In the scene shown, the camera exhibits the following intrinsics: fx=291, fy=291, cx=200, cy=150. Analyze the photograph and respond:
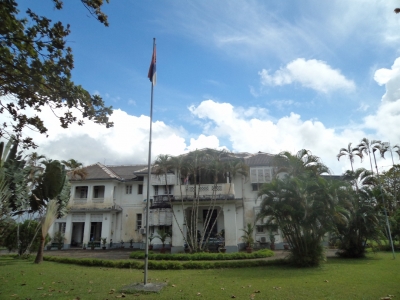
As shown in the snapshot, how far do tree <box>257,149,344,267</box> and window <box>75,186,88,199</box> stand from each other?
71.6 feet

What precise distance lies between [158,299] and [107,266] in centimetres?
889

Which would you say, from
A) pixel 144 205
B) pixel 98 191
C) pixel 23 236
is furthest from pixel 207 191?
pixel 98 191

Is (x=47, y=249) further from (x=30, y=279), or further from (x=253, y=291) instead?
(x=253, y=291)

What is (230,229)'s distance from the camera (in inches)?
892

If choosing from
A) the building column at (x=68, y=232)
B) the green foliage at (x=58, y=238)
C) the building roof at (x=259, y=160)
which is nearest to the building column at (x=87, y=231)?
the building column at (x=68, y=232)

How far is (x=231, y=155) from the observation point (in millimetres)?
24031

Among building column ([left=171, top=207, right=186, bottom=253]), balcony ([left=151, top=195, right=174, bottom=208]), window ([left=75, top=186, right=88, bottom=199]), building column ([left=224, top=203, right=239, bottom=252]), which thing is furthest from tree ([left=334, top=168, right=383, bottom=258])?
window ([left=75, top=186, right=88, bottom=199])

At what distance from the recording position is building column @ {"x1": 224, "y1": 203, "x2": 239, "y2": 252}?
73.4 ft

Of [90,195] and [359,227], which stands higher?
[90,195]

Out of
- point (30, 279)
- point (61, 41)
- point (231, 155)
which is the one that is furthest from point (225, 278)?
point (231, 155)

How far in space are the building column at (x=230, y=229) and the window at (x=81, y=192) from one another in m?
15.7

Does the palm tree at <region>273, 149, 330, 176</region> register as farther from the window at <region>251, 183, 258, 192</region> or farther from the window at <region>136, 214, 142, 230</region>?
the window at <region>136, 214, 142, 230</region>

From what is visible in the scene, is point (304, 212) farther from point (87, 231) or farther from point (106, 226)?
point (87, 231)

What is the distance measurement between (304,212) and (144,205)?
62.4 ft
